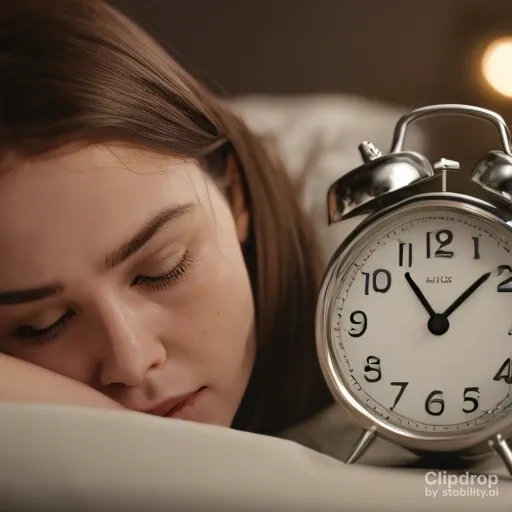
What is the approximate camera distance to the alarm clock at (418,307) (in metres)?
0.93

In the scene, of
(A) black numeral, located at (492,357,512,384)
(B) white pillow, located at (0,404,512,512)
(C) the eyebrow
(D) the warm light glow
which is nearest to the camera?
(B) white pillow, located at (0,404,512,512)

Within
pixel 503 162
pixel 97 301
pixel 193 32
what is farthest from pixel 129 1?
pixel 503 162

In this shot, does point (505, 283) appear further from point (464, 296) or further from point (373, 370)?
point (373, 370)

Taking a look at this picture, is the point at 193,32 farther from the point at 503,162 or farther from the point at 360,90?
the point at 503,162

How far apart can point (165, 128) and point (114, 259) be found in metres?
0.21

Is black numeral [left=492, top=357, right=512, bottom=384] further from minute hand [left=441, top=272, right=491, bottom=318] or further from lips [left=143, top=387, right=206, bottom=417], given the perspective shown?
lips [left=143, top=387, right=206, bottom=417]

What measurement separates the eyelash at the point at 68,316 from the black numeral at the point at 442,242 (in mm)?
336

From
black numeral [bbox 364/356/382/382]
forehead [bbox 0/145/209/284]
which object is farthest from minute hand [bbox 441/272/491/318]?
forehead [bbox 0/145/209/284]

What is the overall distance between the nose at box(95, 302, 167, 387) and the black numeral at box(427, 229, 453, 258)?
0.40m

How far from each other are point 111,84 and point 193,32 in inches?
9.1

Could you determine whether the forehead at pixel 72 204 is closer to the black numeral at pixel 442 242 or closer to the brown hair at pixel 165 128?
the brown hair at pixel 165 128

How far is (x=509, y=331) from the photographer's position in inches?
36.7

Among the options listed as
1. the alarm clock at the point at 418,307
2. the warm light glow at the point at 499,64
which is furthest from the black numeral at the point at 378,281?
the warm light glow at the point at 499,64

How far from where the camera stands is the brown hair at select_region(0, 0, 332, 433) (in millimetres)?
1061
